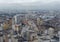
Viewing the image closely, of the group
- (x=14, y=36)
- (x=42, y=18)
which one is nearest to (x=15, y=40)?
(x=14, y=36)

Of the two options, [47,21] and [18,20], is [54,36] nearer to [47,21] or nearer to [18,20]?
[47,21]

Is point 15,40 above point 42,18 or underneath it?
underneath

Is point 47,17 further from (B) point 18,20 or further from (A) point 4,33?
(A) point 4,33

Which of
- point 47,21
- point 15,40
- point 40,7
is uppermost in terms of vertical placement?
point 40,7

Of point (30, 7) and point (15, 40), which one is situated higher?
point (30, 7)

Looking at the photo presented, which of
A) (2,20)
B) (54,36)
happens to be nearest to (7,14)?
(2,20)

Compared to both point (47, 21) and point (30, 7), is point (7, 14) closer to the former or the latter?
point (30, 7)

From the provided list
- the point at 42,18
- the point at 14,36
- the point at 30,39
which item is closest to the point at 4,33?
the point at 14,36
